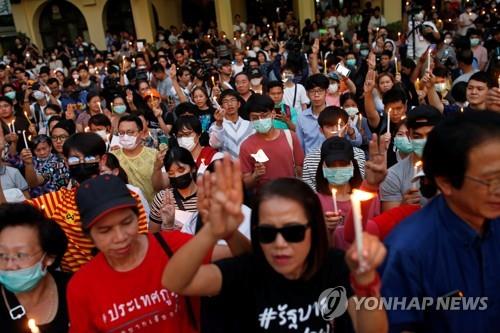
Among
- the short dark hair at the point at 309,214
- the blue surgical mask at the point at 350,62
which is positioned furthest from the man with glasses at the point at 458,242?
the blue surgical mask at the point at 350,62

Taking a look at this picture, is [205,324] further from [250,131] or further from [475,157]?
[250,131]

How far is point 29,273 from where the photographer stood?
230 cm

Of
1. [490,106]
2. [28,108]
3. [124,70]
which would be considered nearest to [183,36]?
[124,70]

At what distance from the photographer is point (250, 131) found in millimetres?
5180

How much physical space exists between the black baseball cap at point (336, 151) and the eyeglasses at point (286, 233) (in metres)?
1.46

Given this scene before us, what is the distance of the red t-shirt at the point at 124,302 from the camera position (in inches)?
82.5

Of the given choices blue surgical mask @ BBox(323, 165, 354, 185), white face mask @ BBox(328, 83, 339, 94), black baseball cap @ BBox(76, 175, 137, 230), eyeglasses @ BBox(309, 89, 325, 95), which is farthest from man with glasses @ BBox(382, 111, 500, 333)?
white face mask @ BBox(328, 83, 339, 94)

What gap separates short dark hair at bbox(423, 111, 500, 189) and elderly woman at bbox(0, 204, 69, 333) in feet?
6.34

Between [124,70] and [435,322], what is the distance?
11162 millimetres

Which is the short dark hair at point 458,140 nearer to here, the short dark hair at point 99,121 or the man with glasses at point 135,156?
the man with glasses at point 135,156

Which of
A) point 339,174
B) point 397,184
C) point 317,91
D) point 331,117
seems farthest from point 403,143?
point 317,91

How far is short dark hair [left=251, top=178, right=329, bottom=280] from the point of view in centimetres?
197

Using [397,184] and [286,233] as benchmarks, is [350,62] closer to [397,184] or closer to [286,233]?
[397,184]

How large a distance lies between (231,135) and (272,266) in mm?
3338
